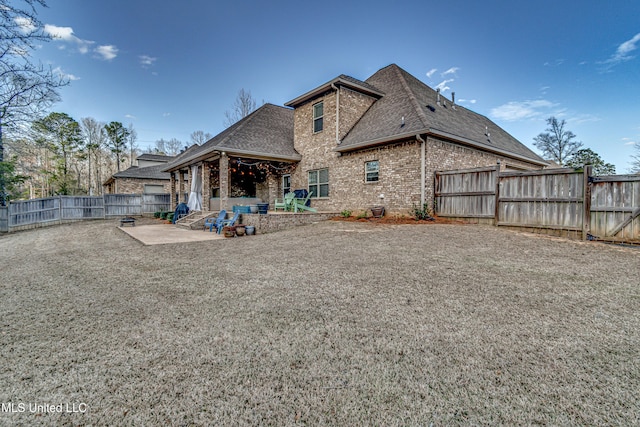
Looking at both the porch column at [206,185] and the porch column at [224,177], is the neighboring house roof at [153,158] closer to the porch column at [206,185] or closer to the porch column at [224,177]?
the porch column at [206,185]

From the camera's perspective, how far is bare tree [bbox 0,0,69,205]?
8.52 metres

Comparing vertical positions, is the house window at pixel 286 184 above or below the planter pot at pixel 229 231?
above

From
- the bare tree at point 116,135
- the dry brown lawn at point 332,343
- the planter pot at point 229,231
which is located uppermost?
the bare tree at point 116,135

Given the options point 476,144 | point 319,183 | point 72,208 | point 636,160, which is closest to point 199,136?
point 72,208

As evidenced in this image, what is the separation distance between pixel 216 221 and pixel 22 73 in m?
8.84

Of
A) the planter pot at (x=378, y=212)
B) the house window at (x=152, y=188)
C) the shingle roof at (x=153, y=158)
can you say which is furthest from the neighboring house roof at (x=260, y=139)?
the shingle roof at (x=153, y=158)

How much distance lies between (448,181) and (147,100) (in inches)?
907

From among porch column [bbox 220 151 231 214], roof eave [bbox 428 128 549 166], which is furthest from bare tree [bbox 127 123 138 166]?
roof eave [bbox 428 128 549 166]

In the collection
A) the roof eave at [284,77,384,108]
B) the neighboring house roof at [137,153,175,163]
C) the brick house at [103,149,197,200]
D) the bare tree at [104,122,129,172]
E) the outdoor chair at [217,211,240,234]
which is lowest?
the outdoor chair at [217,211,240,234]

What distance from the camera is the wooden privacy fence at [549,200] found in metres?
6.27

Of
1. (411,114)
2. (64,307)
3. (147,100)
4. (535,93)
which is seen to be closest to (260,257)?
(64,307)

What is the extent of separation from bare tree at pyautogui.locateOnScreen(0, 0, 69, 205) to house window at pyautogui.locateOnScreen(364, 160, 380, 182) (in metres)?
11.7

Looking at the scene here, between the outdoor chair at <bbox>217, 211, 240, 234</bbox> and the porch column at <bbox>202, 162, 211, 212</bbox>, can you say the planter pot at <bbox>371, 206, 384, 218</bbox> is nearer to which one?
the outdoor chair at <bbox>217, 211, 240, 234</bbox>

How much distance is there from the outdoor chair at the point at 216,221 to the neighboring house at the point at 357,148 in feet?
2.58
